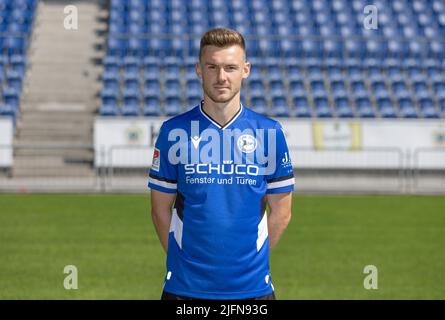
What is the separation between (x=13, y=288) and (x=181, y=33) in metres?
22.0

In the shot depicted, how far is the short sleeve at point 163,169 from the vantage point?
12.8 feet

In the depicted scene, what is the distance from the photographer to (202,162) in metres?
3.84

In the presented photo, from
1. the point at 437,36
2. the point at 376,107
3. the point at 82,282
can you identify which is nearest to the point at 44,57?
the point at 376,107

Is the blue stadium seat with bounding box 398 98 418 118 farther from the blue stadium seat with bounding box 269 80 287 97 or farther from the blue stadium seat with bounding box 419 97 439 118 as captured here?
the blue stadium seat with bounding box 269 80 287 97

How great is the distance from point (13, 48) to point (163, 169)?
25.5 meters

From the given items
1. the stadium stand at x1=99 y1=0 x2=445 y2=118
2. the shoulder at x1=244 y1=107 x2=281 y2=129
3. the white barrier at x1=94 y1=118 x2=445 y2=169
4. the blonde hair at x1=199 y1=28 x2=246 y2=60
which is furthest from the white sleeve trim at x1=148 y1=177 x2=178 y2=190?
the stadium stand at x1=99 y1=0 x2=445 y2=118

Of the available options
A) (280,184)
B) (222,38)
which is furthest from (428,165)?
(222,38)

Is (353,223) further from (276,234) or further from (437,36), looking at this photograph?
(437,36)

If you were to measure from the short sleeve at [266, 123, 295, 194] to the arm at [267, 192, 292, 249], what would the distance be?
2.6 inches

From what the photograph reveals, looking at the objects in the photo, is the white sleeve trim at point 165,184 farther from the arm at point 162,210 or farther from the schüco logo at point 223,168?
the schüco logo at point 223,168

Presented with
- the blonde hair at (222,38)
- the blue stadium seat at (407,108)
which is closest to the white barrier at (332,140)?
the blue stadium seat at (407,108)

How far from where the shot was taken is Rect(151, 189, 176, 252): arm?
404cm

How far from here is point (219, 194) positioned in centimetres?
382

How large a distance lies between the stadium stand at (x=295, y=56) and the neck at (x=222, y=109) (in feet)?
71.2
